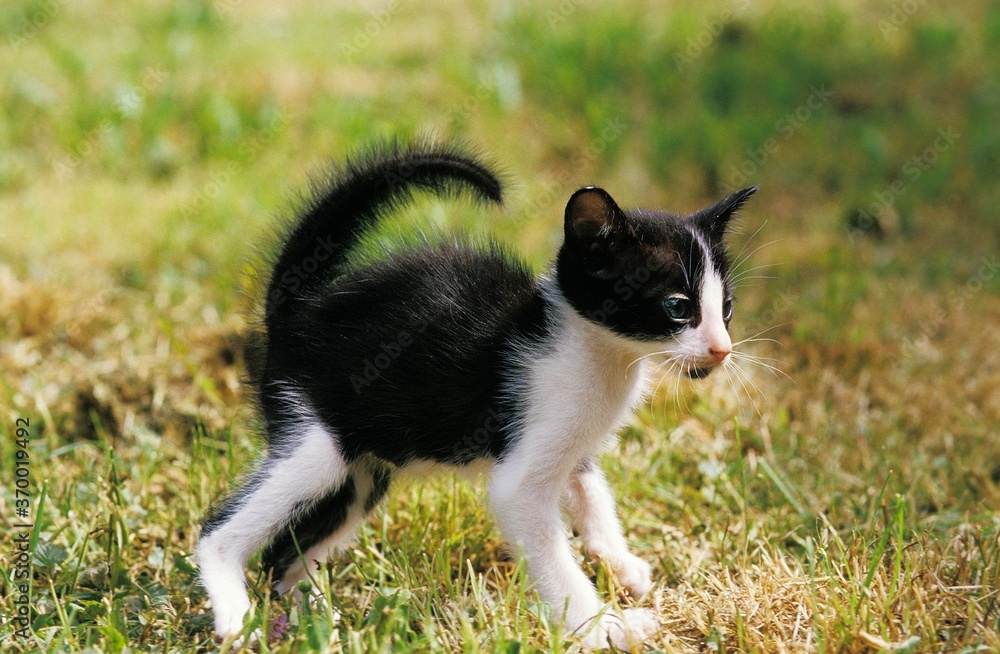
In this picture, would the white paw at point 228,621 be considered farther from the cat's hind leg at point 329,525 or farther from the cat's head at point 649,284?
the cat's head at point 649,284

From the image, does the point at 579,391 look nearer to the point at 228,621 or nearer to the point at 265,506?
the point at 265,506

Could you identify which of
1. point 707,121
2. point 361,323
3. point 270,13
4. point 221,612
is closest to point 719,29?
point 707,121

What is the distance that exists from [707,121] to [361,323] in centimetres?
445

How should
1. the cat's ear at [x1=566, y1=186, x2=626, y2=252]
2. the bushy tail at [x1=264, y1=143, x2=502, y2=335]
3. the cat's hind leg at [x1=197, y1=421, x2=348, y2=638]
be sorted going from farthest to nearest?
the bushy tail at [x1=264, y1=143, x2=502, y2=335]
the cat's hind leg at [x1=197, y1=421, x2=348, y2=638]
the cat's ear at [x1=566, y1=186, x2=626, y2=252]

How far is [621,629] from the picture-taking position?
2.47 meters

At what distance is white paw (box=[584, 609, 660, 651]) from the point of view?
8.04ft

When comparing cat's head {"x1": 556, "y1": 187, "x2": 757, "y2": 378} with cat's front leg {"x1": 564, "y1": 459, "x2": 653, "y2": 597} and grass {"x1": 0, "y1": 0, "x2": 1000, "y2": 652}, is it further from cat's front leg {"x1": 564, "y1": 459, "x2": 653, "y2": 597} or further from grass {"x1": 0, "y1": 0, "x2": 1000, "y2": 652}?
cat's front leg {"x1": 564, "y1": 459, "x2": 653, "y2": 597}

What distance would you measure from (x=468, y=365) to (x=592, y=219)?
521 mm

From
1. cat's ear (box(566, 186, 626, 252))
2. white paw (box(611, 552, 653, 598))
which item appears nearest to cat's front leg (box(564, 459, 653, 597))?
white paw (box(611, 552, 653, 598))

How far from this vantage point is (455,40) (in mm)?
7539

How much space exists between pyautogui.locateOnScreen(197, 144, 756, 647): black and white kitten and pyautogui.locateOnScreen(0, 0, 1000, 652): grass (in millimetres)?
153

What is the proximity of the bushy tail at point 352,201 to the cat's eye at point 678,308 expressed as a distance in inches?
22.5

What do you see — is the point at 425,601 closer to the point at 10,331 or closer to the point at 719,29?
the point at 10,331

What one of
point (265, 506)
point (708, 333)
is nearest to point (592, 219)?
point (708, 333)
